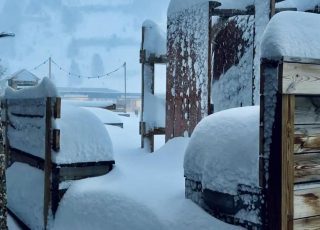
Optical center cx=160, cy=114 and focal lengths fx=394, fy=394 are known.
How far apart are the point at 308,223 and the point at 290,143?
2.04ft

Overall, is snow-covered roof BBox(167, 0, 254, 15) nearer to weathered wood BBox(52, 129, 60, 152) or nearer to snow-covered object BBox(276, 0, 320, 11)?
snow-covered object BBox(276, 0, 320, 11)

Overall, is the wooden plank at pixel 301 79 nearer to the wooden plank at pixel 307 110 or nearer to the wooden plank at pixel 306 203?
the wooden plank at pixel 307 110

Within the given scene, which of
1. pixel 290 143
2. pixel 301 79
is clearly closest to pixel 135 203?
pixel 290 143

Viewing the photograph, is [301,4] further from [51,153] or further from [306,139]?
[306,139]

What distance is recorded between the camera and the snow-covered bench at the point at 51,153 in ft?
17.6

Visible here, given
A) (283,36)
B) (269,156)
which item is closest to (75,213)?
(269,156)

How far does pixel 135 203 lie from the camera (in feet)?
14.2

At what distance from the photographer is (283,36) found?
270cm

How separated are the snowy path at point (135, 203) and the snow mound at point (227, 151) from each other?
0.38 metres

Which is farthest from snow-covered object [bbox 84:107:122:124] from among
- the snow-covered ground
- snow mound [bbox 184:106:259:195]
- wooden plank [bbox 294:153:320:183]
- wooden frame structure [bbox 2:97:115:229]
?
wooden plank [bbox 294:153:320:183]

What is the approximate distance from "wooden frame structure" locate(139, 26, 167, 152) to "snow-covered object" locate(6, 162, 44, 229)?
2.63 m

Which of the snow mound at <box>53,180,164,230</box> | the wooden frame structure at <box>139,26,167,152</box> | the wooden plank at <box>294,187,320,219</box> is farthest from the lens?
the wooden frame structure at <box>139,26,167,152</box>

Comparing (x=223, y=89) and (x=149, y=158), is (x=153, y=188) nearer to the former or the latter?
(x=149, y=158)

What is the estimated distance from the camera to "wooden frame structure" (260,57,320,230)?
8.80 ft
